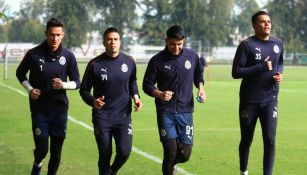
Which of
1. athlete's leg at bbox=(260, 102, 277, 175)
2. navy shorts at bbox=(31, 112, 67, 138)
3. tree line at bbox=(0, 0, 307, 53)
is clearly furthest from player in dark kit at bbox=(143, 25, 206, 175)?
tree line at bbox=(0, 0, 307, 53)

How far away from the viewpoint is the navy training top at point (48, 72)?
8.82 metres

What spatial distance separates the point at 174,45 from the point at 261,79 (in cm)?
137

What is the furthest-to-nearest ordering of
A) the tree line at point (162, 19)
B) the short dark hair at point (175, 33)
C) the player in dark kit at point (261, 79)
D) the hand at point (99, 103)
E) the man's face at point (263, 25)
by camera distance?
1. the tree line at point (162, 19)
2. the player in dark kit at point (261, 79)
3. the man's face at point (263, 25)
4. the short dark hair at point (175, 33)
5. the hand at point (99, 103)

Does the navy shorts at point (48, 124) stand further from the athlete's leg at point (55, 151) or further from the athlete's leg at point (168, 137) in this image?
the athlete's leg at point (168, 137)

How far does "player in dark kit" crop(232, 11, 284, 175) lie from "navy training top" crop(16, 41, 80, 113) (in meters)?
2.22

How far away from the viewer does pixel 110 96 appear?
8.59 m

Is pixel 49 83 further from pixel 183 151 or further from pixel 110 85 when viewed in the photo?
pixel 183 151

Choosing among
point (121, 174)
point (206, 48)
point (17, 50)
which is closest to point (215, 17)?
point (206, 48)

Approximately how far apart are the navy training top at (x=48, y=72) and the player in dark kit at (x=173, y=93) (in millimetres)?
1015

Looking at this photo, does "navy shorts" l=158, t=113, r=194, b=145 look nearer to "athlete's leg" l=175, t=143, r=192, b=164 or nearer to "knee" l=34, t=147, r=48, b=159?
"athlete's leg" l=175, t=143, r=192, b=164

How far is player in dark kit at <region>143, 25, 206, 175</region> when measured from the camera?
885cm

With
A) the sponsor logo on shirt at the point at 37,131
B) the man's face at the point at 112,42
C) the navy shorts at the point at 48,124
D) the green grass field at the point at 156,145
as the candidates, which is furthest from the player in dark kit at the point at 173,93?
the green grass field at the point at 156,145

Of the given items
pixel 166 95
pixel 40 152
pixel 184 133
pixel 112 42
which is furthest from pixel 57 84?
pixel 184 133

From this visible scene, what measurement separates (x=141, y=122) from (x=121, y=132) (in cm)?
901
